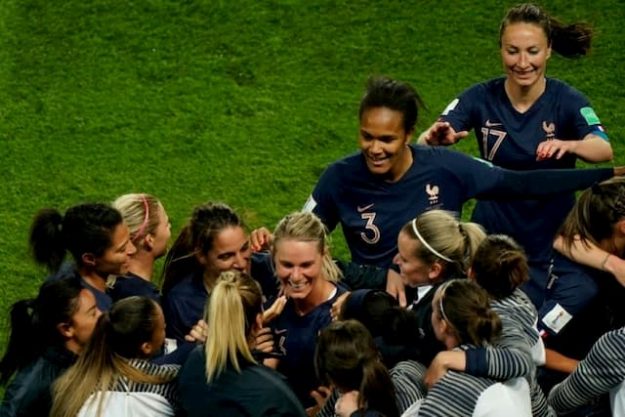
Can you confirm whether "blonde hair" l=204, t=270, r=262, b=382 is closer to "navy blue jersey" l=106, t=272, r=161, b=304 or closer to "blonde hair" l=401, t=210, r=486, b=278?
"blonde hair" l=401, t=210, r=486, b=278

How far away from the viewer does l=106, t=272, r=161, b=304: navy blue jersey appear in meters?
5.02

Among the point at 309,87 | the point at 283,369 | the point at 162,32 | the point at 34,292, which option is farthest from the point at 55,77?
the point at 283,369

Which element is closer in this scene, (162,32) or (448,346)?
(448,346)

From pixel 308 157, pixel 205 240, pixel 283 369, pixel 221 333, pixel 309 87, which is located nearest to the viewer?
pixel 221 333

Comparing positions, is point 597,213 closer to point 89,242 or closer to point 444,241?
point 444,241

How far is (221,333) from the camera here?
393 centimetres

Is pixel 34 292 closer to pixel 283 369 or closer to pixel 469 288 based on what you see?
pixel 283 369

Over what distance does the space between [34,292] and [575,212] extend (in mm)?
3278

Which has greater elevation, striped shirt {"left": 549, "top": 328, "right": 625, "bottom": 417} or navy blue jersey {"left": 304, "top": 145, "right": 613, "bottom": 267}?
navy blue jersey {"left": 304, "top": 145, "right": 613, "bottom": 267}

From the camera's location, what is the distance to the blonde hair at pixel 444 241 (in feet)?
14.6

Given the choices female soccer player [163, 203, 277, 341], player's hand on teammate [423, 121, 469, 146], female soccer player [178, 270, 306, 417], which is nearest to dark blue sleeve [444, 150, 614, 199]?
player's hand on teammate [423, 121, 469, 146]

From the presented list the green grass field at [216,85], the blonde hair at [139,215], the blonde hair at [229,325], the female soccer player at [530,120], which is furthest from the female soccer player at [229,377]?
the green grass field at [216,85]

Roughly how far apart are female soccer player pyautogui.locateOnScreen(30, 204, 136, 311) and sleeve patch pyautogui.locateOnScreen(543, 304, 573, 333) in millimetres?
1584

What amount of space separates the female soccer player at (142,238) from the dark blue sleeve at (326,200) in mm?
614
